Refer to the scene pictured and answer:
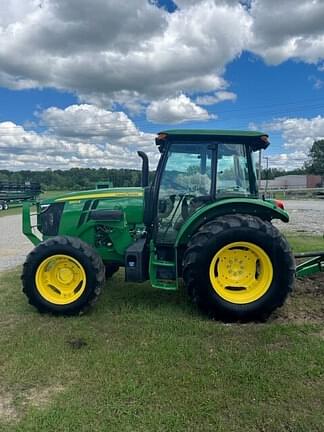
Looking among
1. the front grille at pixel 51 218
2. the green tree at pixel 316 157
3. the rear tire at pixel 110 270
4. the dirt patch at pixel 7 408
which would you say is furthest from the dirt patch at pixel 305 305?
the green tree at pixel 316 157

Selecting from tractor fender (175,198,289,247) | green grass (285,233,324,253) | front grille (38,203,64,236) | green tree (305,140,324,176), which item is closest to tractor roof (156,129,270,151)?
tractor fender (175,198,289,247)

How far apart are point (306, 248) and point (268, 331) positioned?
16.9ft

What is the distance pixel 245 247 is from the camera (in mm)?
4723

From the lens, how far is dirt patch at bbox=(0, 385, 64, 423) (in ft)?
9.66

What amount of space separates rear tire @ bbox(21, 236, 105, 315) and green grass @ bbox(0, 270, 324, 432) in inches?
7.3

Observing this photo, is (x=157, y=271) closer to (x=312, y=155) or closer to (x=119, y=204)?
(x=119, y=204)

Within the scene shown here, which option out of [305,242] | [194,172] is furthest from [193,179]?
[305,242]

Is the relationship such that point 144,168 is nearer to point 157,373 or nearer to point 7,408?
point 157,373

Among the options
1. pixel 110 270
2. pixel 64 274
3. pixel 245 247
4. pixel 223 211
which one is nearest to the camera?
pixel 245 247

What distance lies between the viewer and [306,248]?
8.91 meters

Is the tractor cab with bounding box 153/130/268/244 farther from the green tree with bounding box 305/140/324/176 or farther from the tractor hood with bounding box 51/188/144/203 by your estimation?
the green tree with bounding box 305/140/324/176

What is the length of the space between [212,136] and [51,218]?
2.55 meters

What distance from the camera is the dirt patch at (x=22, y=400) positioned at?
9.66ft

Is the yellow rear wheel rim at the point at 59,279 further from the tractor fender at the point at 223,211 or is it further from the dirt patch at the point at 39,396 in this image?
the dirt patch at the point at 39,396
